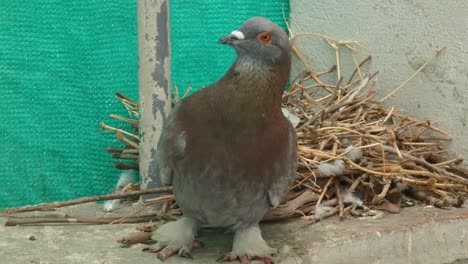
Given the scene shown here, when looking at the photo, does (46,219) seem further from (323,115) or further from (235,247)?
(323,115)

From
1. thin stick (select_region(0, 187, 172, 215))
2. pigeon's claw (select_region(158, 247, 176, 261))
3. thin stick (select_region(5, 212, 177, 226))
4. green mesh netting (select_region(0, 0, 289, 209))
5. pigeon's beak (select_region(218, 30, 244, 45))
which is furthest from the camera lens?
green mesh netting (select_region(0, 0, 289, 209))

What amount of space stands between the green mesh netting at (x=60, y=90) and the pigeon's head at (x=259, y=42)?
1485mm

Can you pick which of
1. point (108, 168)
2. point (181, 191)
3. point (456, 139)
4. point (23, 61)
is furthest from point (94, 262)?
point (456, 139)

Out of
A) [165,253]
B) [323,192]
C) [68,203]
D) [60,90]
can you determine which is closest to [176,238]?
[165,253]

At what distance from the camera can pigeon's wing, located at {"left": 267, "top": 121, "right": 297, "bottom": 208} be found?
301 cm

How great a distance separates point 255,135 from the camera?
2.85 m

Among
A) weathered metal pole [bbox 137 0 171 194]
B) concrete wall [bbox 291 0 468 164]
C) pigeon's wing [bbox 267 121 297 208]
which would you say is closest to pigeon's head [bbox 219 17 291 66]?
pigeon's wing [bbox 267 121 297 208]

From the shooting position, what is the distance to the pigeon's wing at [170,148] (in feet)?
9.78

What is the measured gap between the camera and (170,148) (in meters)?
3.02

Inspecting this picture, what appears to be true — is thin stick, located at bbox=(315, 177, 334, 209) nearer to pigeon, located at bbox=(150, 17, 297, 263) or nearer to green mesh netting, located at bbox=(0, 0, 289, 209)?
pigeon, located at bbox=(150, 17, 297, 263)

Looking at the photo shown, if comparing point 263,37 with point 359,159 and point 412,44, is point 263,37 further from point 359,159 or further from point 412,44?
point 412,44

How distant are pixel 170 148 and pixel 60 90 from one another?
4.23ft

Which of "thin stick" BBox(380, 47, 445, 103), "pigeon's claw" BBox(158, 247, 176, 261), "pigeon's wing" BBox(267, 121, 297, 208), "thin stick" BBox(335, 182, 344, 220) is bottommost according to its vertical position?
"pigeon's claw" BBox(158, 247, 176, 261)

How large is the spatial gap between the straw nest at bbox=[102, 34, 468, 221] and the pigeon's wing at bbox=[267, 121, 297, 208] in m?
0.38
